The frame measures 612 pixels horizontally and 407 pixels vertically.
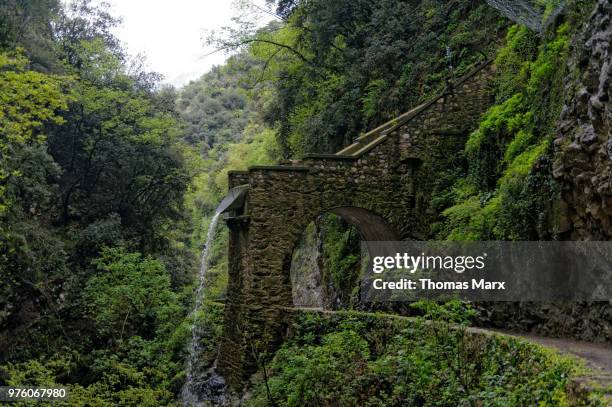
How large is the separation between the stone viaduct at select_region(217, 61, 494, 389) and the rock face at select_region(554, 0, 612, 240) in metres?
5.36

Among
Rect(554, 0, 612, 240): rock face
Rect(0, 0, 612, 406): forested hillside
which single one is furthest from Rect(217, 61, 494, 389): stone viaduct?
Rect(554, 0, 612, 240): rock face

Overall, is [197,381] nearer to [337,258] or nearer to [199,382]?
[199,382]

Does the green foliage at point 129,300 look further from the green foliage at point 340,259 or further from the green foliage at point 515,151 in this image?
the green foliage at point 515,151

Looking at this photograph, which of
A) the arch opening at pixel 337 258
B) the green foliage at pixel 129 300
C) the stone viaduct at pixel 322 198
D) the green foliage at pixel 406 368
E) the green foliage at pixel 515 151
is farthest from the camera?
the green foliage at pixel 129 300

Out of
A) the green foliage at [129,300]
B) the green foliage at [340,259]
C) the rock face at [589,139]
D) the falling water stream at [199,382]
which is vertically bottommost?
the falling water stream at [199,382]

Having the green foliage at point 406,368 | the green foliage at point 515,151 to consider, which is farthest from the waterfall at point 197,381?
the green foliage at point 515,151

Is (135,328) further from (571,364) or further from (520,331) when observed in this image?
(571,364)

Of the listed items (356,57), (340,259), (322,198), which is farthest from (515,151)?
(356,57)

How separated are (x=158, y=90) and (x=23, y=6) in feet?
23.8

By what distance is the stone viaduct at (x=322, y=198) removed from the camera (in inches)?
525

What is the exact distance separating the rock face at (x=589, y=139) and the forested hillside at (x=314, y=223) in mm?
141

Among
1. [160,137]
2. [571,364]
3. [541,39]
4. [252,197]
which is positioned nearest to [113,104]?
[160,137]

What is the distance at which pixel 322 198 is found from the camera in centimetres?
1360

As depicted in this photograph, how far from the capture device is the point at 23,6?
22.3 m
